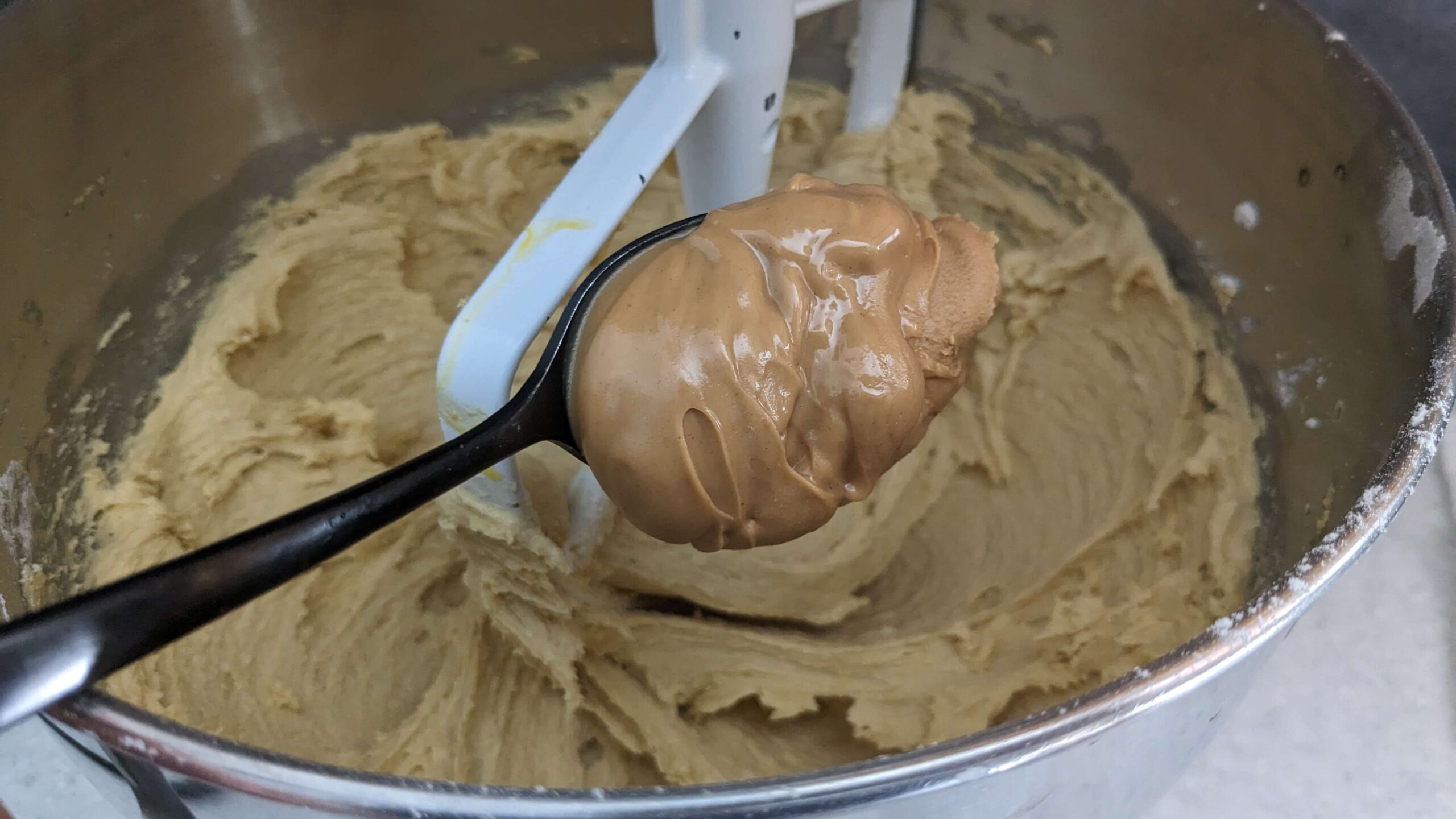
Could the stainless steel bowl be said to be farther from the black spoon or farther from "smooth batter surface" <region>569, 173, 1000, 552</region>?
"smooth batter surface" <region>569, 173, 1000, 552</region>

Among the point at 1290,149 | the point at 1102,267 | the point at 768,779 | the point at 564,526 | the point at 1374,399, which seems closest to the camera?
the point at 768,779

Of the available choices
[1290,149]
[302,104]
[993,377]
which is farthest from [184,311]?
[1290,149]

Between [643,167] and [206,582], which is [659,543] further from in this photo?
[206,582]

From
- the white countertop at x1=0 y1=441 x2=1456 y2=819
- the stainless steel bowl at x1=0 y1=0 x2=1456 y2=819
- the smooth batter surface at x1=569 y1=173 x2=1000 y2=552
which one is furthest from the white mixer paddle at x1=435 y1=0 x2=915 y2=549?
the white countertop at x1=0 y1=441 x2=1456 y2=819

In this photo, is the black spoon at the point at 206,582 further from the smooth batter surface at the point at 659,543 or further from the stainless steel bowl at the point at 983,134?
the smooth batter surface at the point at 659,543

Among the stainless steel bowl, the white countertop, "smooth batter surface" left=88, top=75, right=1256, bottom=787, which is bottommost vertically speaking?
the white countertop

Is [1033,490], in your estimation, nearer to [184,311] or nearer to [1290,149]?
[1290,149]

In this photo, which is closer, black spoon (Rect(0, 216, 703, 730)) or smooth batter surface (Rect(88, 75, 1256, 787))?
black spoon (Rect(0, 216, 703, 730))
